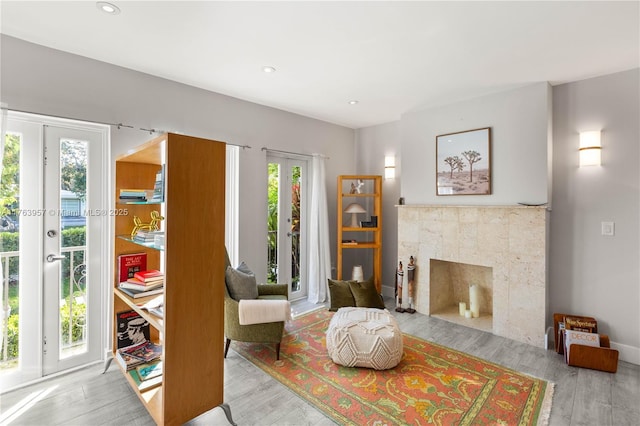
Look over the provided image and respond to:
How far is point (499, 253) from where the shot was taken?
327cm

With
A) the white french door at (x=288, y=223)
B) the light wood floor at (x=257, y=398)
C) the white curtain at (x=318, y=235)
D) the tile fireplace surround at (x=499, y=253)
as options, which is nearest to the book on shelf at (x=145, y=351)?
the light wood floor at (x=257, y=398)

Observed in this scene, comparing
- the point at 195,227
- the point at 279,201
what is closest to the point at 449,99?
the point at 279,201

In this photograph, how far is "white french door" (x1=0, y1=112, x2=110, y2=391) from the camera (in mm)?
2350

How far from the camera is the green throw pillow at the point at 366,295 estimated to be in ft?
12.6

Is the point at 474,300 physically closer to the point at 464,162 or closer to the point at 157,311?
the point at 464,162

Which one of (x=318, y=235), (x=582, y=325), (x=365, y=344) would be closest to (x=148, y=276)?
Result: (x=365, y=344)

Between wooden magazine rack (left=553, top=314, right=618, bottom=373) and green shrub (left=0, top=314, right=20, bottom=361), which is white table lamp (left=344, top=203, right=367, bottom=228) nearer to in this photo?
wooden magazine rack (left=553, top=314, right=618, bottom=373)

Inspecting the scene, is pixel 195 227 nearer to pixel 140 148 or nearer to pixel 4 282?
pixel 140 148

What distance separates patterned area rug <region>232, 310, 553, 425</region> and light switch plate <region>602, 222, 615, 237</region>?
156cm

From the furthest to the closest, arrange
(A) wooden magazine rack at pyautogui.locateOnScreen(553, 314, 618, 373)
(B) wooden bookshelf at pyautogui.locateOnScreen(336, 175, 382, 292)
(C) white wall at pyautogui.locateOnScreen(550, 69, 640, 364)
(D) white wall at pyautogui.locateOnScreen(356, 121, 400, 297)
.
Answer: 1. (D) white wall at pyautogui.locateOnScreen(356, 121, 400, 297)
2. (B) wooden bookshelf at pyautogui.locateOnScreen(336, 175, 382, 292)
3. (C) white wall at pyautogui.locateOnScreen(550, 69, 640, 364)
4. (A) wooden magazine rack at pyautogui.locateOnScreen(553, 314, 618, 373)

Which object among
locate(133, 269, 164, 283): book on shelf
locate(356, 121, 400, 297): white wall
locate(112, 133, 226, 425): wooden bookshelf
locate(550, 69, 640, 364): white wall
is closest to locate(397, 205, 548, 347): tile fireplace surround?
locate(550, 69, 640, 364): white wall

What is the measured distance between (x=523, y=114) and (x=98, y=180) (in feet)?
13.5

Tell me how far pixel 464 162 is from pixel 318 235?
2.09 metres

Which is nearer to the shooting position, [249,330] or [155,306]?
[155,306]
